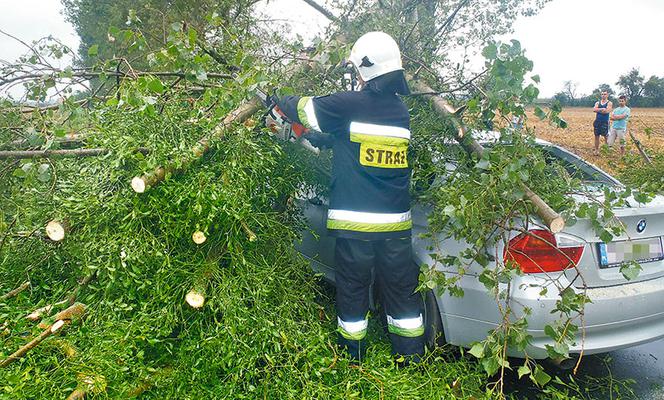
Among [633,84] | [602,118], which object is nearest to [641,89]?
[633,84]

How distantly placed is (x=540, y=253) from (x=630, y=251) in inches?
24.4

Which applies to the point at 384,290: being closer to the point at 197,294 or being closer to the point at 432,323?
the point at 432,323

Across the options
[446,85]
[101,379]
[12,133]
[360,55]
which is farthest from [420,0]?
[101,379]

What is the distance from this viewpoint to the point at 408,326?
310 centimetres

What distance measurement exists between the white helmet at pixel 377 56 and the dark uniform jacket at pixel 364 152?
11cm

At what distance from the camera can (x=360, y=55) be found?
305 centimetres

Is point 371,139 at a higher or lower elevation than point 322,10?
lower

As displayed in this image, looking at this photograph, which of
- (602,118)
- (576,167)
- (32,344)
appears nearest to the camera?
(32,344)

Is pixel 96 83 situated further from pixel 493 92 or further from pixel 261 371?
pixel 493 92

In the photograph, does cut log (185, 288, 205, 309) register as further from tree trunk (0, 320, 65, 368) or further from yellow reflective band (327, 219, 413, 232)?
yellow reflective band (327, 219, 413, 232)

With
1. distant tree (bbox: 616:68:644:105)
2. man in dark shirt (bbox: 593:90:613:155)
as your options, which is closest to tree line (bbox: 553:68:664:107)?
distant tree (bbox: 616:68:644:105)

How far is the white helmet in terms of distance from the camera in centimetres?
299

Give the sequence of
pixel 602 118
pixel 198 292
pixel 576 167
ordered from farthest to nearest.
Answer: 1. pixel 602 118
2. pixel 576 167
3. pixel 198 292

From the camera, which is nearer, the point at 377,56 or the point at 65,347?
the point at 65,347
